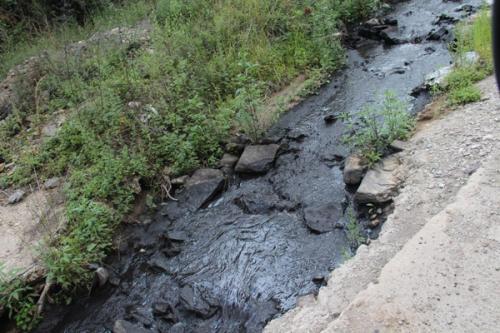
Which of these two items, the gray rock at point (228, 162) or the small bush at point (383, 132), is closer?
the small bush at point (383, 132)

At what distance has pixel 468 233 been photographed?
10.3ft

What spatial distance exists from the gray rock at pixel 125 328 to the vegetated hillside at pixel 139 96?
846 millimetres

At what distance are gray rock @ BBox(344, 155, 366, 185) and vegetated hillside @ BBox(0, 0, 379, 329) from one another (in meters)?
1.70

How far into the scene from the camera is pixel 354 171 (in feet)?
16.2

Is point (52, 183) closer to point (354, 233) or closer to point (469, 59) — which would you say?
point (354, 233)

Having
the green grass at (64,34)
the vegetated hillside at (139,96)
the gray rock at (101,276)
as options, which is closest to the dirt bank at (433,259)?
the gray rock at (101,276)

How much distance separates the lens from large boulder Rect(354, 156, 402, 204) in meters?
4.36

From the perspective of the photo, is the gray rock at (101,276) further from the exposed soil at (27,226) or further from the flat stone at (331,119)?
the flat stone at (331,119)

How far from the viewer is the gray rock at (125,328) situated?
4.02 meters

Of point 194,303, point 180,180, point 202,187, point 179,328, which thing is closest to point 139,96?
point 180,180

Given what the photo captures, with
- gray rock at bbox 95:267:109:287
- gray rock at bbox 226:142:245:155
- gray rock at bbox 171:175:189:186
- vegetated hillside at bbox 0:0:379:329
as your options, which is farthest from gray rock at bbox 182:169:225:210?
gray rock at bbox 95:267:109:287

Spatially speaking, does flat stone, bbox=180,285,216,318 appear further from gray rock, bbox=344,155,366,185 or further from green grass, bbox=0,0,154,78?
green grass, bbox=0,0,154,78

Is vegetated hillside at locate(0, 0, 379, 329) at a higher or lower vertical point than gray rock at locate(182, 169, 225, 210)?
higher

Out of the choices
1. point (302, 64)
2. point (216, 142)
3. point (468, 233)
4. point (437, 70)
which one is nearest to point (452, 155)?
point (468, 233)
